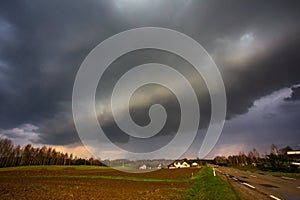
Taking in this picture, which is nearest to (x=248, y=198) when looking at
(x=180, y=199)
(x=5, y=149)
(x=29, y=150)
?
(x=180, y=199)

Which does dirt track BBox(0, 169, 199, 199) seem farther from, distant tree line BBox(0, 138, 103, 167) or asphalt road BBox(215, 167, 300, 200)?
distant tree line BBox(0, 138, 103, 167)

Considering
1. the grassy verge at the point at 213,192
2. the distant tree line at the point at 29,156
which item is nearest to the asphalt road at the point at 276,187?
the grassy verge at the point at 213,192

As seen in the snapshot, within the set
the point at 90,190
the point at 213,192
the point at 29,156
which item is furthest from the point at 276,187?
the point at 29,156

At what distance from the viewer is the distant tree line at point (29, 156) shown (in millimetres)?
127812

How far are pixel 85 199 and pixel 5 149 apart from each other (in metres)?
143

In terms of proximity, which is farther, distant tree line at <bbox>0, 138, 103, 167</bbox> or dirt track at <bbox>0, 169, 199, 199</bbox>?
distant tree line at <bbox>0, 138, 103, 167</bbox>

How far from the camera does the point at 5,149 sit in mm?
128250

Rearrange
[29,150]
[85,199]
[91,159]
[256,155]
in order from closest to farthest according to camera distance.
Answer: [85,199] < [29,150] < [256,155] < [91,159]

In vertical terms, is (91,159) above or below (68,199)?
above

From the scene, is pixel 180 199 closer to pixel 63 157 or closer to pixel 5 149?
pixel 5 149

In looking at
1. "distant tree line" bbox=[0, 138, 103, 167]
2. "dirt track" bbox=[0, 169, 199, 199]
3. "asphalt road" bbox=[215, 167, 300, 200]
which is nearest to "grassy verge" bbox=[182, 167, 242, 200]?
"dirt track" bbox=[0, 169, 199, 199]

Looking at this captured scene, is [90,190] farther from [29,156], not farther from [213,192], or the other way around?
[29,156]

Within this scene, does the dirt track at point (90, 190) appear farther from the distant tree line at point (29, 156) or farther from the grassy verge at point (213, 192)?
the distant tree line at point (29, 156)

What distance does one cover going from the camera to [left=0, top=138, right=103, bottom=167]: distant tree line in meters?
128
